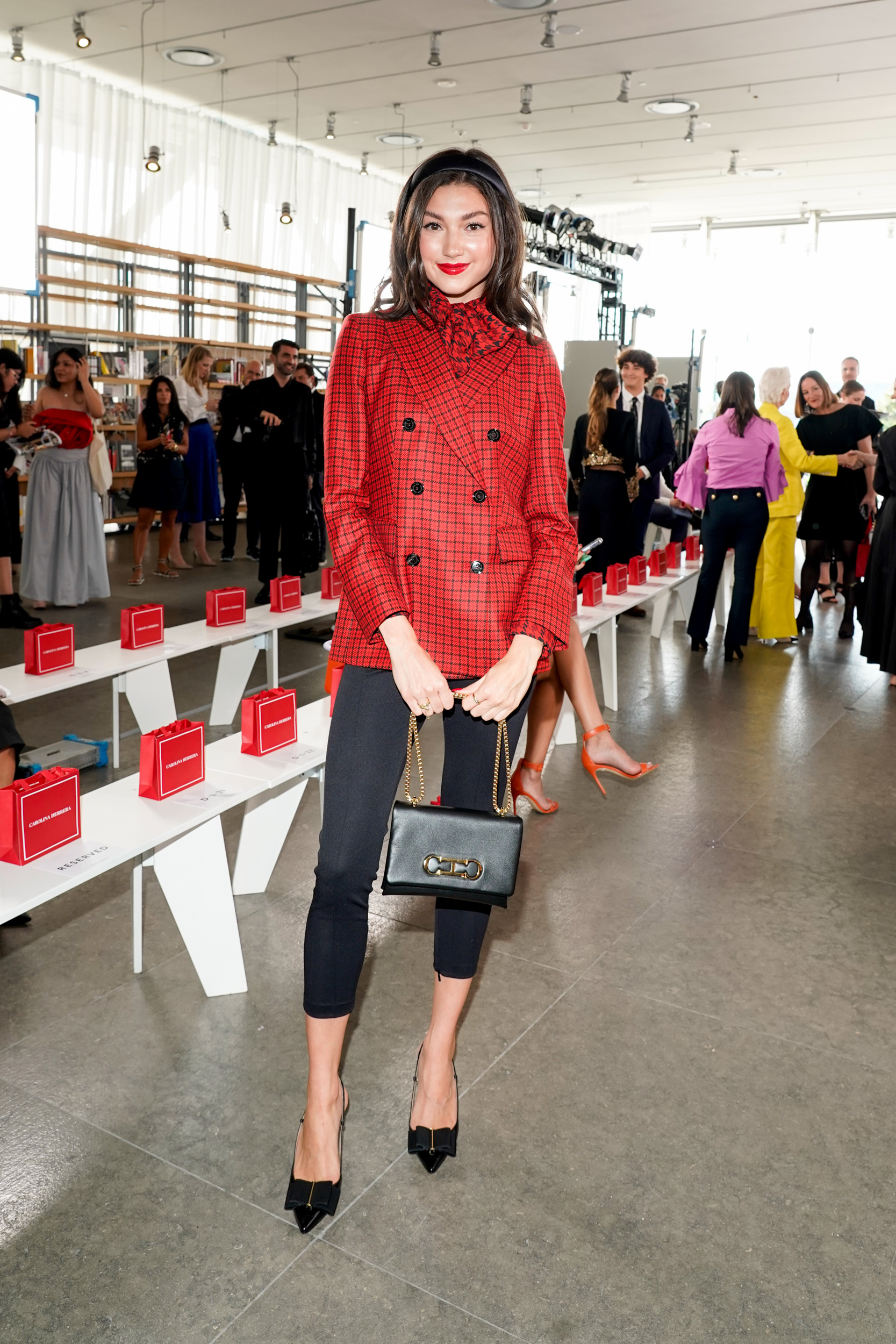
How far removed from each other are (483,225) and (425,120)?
11237 mm

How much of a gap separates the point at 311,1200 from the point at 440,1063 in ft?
0.96

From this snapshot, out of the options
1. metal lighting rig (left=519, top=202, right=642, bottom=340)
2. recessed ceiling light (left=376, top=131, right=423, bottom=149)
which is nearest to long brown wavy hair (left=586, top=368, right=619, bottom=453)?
metal lighting rig (left=519, top=202, right=642, bottom=340)

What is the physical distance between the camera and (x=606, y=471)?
605 centimetres

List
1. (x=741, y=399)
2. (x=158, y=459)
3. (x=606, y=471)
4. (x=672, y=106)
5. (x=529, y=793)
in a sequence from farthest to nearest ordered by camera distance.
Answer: (x=672, y=106), (x=158, y=459), (x=606, y=471), (x=741, y=399), (x=529, y=793)

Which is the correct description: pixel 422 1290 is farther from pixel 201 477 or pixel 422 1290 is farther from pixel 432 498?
pixel 201 477

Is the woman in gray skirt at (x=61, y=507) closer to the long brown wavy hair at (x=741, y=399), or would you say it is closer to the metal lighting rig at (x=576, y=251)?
the long brown wavy hair at (x=741, y=399)

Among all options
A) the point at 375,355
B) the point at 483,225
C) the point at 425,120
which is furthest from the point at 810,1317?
the point at 425,120

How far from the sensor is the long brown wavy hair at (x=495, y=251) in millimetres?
1614

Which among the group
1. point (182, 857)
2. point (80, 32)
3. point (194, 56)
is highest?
point (194, 56)

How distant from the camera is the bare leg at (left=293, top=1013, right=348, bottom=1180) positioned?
1691 mm

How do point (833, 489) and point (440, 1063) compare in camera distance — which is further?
point (833, 489)

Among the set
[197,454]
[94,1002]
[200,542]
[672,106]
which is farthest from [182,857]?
[672,106]

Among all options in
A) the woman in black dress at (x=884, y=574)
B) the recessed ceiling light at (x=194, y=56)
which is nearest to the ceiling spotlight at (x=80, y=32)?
the recessed ceiling light at (x=194, y=56)

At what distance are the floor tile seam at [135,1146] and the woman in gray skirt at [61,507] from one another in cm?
503
